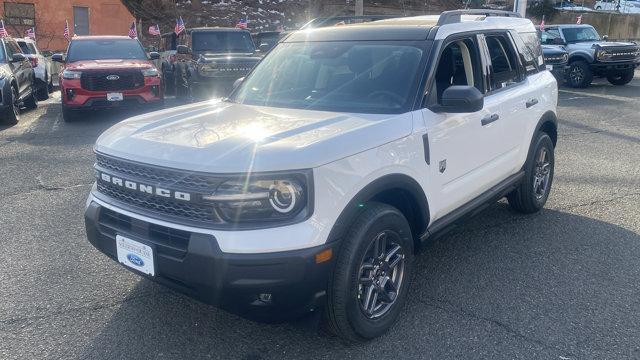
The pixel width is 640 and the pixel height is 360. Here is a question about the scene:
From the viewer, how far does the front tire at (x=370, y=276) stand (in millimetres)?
3104

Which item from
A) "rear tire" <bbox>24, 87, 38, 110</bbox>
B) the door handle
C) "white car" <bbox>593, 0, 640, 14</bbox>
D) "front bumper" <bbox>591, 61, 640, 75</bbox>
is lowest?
"rear tire" <bbox>24, 87, 38, 110</bbox>

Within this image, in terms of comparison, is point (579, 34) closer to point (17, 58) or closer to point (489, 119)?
point (17, 58)

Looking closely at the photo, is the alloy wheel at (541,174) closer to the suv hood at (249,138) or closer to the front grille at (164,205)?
the suv hood at (249,138)

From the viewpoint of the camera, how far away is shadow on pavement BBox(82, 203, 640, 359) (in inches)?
132

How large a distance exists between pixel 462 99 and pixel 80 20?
28506mm

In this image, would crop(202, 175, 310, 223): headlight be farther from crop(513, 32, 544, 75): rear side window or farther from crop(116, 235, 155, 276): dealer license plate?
crop(513, 32, 544, 75): rear side window

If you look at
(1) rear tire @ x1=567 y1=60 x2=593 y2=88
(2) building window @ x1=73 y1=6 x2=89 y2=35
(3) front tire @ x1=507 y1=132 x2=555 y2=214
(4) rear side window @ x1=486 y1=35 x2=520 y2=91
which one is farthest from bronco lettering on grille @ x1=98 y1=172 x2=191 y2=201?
(2) building window @ x1=73 y1=6 x2=89 y2=35

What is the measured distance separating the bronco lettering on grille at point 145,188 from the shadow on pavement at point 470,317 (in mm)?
921

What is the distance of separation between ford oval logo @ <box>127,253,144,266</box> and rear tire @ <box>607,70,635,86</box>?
18.0 m

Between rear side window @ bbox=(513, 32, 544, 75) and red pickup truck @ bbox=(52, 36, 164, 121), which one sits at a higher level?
rear side window @ bbox=(513, 32, 544, 75)

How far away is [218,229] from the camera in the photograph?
2.90 meters

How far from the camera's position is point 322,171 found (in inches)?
117

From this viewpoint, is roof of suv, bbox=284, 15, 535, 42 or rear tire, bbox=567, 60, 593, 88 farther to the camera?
rear tire, bbox=567, 60, 593, 88

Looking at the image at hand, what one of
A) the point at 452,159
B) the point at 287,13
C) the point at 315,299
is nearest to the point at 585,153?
the point at 452,159
